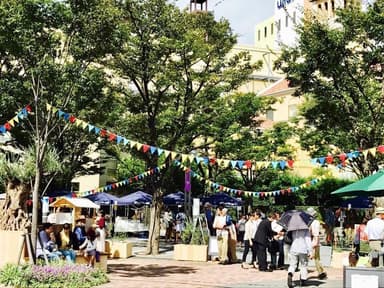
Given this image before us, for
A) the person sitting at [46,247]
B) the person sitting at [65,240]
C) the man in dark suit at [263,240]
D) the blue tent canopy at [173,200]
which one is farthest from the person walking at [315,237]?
the blue tent canopy at [173,200]

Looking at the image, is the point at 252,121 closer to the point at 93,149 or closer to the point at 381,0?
the point at 93,149

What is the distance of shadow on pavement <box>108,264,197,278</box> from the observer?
1582 centimetres

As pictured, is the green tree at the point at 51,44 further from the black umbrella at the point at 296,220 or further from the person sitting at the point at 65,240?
the black umbrella at the point at 296,220

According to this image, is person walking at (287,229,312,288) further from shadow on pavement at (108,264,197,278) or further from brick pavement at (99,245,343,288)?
shadow on pavement at (108,264,197,278)

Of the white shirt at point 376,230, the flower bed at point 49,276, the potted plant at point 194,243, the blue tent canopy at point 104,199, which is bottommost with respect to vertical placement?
the flower bed at point 49,276

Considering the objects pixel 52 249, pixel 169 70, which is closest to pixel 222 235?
pixel 169 70

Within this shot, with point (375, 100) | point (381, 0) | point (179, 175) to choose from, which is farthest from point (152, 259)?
point (179, 175)

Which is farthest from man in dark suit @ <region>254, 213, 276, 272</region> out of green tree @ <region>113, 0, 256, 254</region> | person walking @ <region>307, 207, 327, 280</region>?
green tree @ <region>113, 0, 256, 254</region>

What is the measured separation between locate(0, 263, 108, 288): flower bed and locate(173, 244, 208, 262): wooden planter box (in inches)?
264

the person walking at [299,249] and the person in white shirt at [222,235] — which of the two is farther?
the person in white shirt at [222,235]

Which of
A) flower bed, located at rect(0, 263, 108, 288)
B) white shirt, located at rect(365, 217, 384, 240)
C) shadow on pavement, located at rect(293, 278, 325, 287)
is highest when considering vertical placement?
white shirt, located at rect(365, 217, 384, 240)

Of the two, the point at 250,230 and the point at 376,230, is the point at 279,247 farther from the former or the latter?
the point at 376,230

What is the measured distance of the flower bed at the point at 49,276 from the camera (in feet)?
41.4

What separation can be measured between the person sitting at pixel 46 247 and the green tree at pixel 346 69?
10652 millimetres
